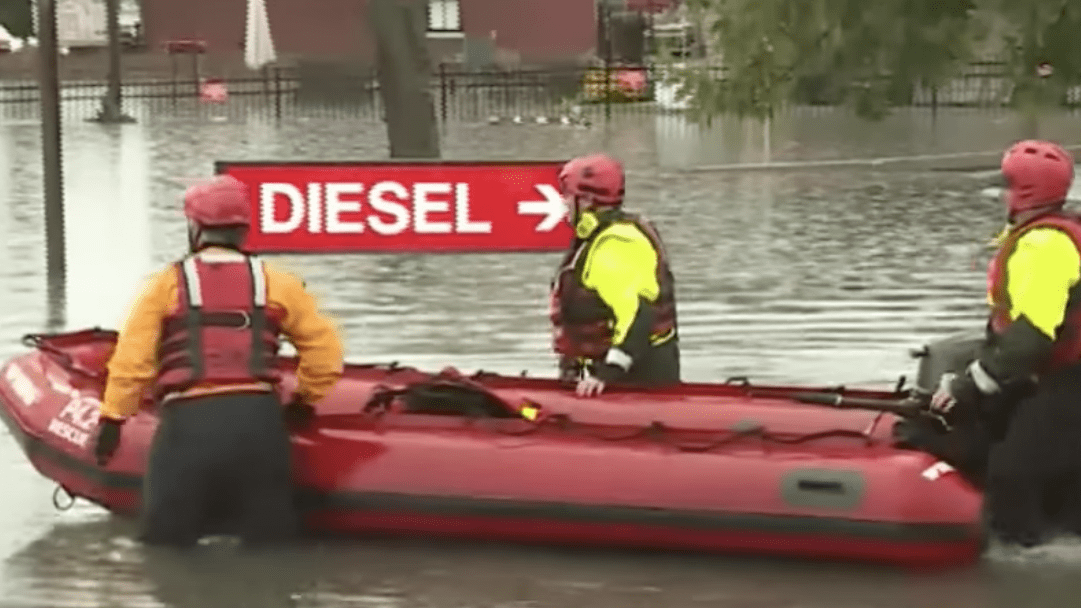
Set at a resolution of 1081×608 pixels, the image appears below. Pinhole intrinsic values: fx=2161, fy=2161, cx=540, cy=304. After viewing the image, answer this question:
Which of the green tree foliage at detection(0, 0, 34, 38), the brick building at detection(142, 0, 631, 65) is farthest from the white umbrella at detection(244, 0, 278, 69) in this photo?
the green tree foliage at detection(0, 0, 34, 38)

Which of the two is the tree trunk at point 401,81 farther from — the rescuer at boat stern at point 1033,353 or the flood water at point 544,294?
the rescuer at boat stern at point 1033,353

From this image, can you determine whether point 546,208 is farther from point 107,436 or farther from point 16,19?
point 16,19

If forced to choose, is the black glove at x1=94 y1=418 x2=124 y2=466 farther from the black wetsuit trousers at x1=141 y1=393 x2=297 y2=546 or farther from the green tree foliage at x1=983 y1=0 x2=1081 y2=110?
the green tree foliage at x1=983 y1=0 x2=1081 y2=110

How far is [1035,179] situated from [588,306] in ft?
7.01

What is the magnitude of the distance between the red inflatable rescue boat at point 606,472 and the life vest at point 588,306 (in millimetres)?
311

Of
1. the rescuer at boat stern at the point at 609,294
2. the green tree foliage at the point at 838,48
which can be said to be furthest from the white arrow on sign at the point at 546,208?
the rescuer at boat stern at the point at 609,294

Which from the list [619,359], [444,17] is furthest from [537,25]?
[619,359]

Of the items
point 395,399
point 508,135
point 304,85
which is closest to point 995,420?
point 395,399

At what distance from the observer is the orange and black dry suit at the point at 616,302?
931cm

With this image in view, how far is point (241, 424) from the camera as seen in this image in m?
8.40

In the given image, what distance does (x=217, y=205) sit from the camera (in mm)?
8500

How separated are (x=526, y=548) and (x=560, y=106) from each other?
33.2 m

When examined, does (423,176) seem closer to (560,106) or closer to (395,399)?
(395,399)

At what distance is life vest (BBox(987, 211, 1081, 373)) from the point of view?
327 inches
